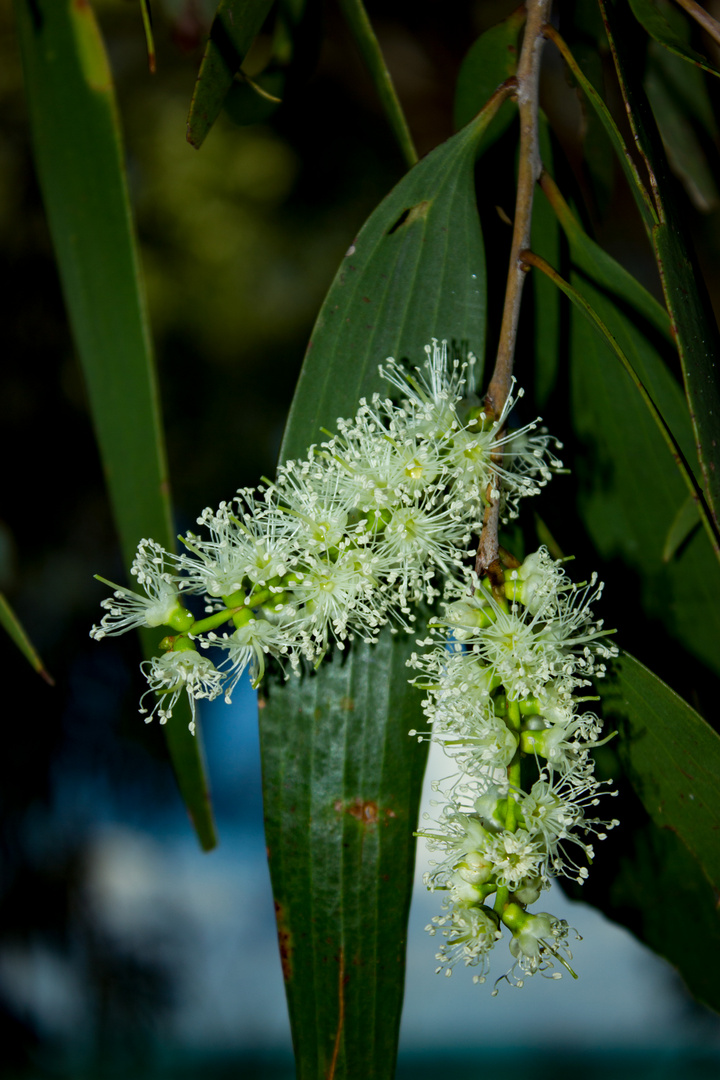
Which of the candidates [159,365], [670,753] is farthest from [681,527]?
[159,365]

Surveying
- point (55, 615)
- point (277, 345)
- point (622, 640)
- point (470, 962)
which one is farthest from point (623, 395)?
point (55, 615)

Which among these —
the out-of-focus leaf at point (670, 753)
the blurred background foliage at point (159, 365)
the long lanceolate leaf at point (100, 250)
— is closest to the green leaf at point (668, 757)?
the out-of-focus leaf at point (670, 753)

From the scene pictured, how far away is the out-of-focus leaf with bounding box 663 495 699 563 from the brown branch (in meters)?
0.25

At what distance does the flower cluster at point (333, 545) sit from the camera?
1.83 feet

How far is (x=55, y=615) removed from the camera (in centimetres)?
191

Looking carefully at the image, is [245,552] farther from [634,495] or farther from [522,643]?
[634,495]

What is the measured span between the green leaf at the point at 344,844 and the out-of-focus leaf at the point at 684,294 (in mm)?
277

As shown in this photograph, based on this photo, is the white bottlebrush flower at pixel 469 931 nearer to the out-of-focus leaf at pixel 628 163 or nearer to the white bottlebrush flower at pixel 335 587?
the white bottlebrush flower at pixel 335 587

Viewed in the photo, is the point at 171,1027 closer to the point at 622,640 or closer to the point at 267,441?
the point at 267,441

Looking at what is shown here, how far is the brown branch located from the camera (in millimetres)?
572

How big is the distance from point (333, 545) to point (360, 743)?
183 millimetres

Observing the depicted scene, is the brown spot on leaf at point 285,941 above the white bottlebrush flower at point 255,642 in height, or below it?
below

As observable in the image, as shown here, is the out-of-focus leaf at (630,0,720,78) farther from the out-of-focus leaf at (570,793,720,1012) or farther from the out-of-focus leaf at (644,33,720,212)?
the out-of-focus leaf at (570,793,720,1012)

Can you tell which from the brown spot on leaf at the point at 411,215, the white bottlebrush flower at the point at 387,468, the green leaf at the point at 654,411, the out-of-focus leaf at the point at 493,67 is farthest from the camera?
the out-of-focus leaf at the point at 493,67
